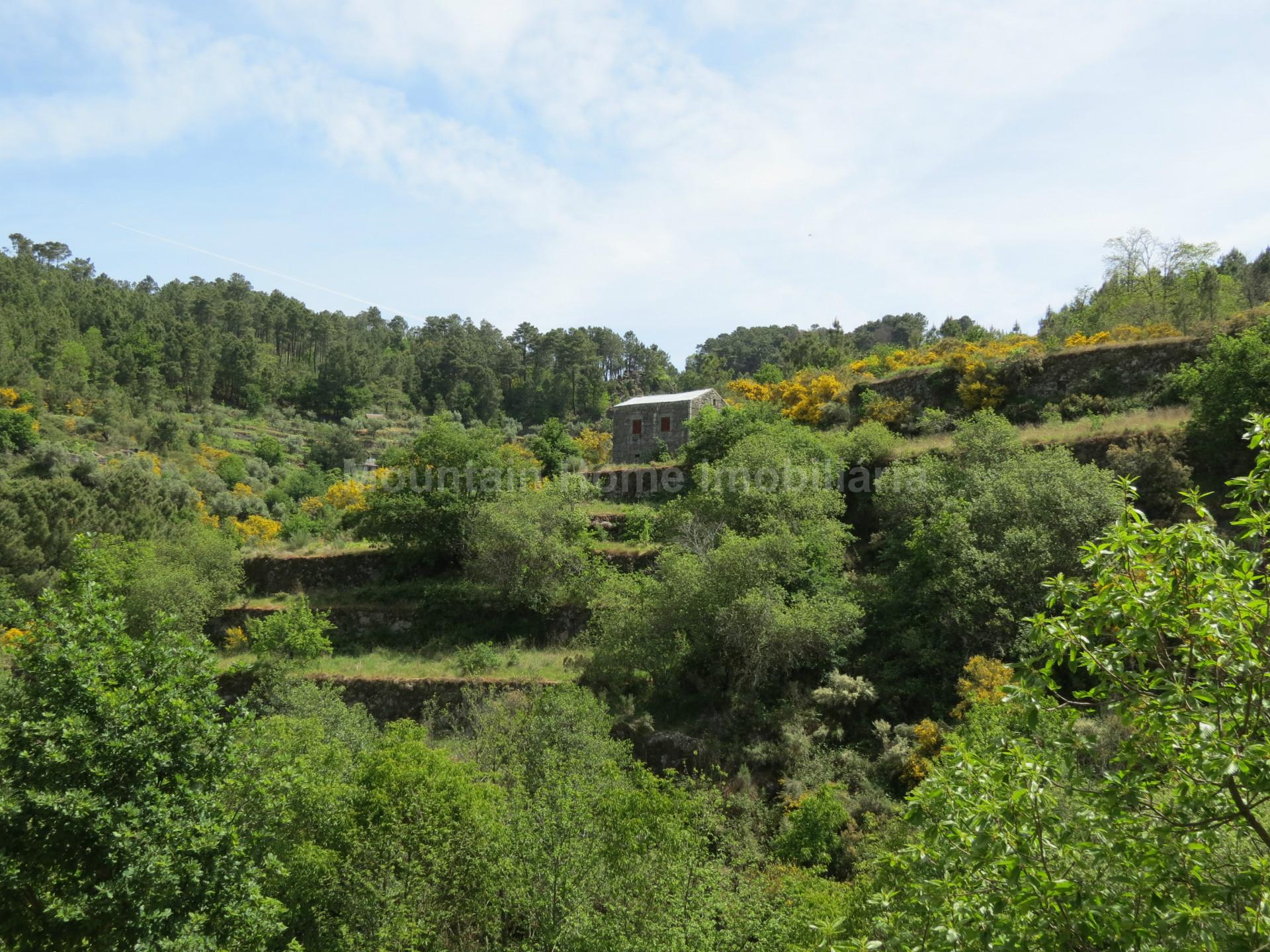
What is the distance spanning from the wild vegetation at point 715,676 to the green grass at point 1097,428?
0.26 metres

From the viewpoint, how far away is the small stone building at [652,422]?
36906 millimetres

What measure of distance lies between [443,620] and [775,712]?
44.2ft

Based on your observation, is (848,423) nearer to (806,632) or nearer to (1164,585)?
(806,632)

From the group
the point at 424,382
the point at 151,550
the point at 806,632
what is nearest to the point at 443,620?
the point at 151,550

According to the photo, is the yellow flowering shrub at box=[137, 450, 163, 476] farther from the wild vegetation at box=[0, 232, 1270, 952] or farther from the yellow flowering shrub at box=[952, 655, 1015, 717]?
the yellow flowering shrub at box=[952, 655, 1015, 717]

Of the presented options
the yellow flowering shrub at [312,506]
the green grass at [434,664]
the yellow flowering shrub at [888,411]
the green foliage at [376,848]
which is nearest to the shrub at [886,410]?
the yellow flowering shrub at [888,411]

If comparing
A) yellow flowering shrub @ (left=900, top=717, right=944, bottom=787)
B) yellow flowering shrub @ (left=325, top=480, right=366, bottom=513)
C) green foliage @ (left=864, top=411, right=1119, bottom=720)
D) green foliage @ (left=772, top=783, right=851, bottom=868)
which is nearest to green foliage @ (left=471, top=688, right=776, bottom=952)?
green foliage @ (left=772, top=783, right=851, bottom=868)

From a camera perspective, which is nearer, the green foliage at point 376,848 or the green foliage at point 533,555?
the green foliage at point 376,848

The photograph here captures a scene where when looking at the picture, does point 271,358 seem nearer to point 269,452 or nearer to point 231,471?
point 269,452

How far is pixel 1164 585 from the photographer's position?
16.4 feet

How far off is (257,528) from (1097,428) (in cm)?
4049

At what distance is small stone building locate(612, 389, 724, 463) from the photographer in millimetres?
36906

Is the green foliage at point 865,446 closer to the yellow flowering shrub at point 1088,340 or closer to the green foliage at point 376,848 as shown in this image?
the yellow flowering shrub at point 1088,340

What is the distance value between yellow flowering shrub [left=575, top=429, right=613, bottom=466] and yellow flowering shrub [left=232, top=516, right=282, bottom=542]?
56.1 feet
